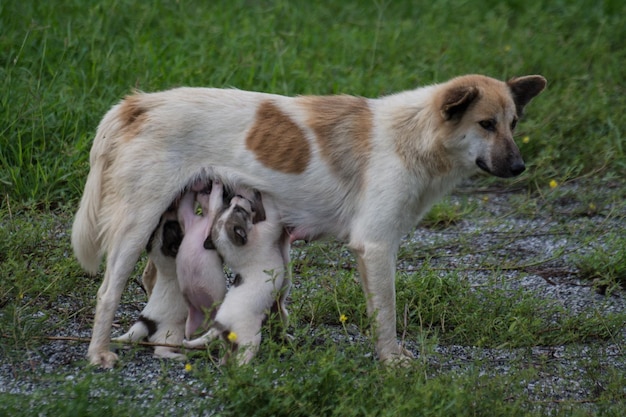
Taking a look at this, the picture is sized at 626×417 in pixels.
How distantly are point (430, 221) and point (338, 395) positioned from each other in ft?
10.0

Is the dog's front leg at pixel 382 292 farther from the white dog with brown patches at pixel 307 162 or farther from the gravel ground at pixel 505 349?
the gravel ground at pixel 505 349

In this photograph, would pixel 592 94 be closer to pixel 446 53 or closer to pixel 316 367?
pixel 446 53

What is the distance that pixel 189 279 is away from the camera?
16.4ft

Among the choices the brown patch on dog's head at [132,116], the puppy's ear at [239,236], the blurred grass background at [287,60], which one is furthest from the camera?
the blurred grass background at [287,60]

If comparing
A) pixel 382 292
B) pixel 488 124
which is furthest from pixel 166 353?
pixel 488 124

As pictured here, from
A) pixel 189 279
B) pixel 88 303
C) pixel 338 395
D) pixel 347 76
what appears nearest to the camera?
pixel 338 395

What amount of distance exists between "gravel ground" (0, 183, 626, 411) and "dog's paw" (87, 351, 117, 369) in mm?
68

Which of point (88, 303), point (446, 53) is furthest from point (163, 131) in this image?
point (446, 53)

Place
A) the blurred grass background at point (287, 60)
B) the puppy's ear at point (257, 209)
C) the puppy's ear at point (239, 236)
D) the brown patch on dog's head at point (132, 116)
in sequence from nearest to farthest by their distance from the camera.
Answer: the puppy's ear at point (239, 236) → the brown patch on dog's head at point (132, 116) → the puppy's ear at point (257, 209) → the blurred grass background at point (287, 60)

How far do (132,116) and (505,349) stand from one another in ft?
7.51

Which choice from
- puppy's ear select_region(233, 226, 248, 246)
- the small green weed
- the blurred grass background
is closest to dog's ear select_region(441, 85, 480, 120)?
puppy's ear select_region(233, 226, 248, 246)

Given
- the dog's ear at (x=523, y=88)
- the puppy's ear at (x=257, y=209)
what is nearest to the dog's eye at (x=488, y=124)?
the dog's ear at (x=523, y=88)

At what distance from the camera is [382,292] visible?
507 centimetres

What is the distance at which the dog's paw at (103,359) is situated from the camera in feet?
15.6
